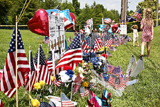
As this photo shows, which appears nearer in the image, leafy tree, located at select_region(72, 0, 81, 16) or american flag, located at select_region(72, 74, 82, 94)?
american flag, located at select_region(72, 74, 82, 94)

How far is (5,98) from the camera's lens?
350cm

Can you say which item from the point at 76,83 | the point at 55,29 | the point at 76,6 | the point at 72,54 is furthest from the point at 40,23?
the point at 76,6

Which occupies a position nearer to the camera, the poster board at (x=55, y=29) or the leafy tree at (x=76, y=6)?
the poster board at (x=55, y=29)

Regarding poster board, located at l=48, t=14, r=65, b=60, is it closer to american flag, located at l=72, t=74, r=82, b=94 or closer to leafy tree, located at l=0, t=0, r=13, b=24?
american flag, located at l=72, t=74, r=82, b=94

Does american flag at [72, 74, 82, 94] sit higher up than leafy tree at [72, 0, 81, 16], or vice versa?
leafy tree at [72, 0, 81, 16]

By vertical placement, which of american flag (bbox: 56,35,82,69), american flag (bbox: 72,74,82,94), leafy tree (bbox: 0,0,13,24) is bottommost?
american flag (bbox: 72,74,82,94)

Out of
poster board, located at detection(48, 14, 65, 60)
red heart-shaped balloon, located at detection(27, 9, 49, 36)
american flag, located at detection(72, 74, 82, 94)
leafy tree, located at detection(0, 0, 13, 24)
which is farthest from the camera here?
leafy tree, located at detection(0, 0, 13, 24)

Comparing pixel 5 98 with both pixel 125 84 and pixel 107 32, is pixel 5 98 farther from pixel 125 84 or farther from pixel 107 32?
pixel 107 32

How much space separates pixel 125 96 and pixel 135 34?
9710 millimetres

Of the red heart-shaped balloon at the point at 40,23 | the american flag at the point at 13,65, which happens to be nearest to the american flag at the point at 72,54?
the american flag at the point at 13,65

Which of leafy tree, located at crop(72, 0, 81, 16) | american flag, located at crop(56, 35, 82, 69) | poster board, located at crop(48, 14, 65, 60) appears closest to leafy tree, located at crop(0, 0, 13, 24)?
leafy tree, located at crop(72, 0, 81, 16)

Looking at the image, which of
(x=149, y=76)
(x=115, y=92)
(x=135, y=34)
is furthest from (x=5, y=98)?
(x=135, y=34)

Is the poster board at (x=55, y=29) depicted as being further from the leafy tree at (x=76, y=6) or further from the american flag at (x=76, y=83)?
the leafy tree at (x=76, y=6)

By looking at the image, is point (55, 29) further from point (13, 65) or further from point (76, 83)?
point (13, 65)
